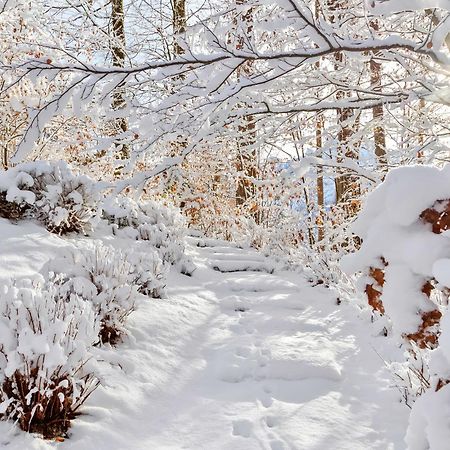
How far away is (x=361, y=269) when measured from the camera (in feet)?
5.68

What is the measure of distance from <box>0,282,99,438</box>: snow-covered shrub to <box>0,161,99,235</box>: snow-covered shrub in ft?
9.30

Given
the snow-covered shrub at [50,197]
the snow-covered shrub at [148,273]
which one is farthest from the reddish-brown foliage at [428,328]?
the snow-covered shrub at [50,197]

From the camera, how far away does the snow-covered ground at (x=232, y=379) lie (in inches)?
93.4

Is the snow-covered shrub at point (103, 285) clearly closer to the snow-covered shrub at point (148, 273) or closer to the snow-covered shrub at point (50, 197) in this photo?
the snow-covered shrub at point (148, 273)

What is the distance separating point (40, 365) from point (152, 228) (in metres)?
4.47

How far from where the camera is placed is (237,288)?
5832 mm

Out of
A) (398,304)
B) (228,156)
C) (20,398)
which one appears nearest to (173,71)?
(398,304)

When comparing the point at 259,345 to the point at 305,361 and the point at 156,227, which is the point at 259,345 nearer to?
the point at 305,361

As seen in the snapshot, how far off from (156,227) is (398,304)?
5.40 metres

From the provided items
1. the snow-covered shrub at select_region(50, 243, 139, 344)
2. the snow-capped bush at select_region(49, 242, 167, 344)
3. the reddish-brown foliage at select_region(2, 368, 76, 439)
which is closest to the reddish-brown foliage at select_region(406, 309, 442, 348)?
the reddish-brown foliage at select_region(2, 368, 76, 439)

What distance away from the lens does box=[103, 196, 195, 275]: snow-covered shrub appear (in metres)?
6.23

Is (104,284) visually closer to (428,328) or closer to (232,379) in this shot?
(232,379)

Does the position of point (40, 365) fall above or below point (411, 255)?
below

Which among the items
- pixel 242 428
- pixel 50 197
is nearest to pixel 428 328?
pixel 242 428
